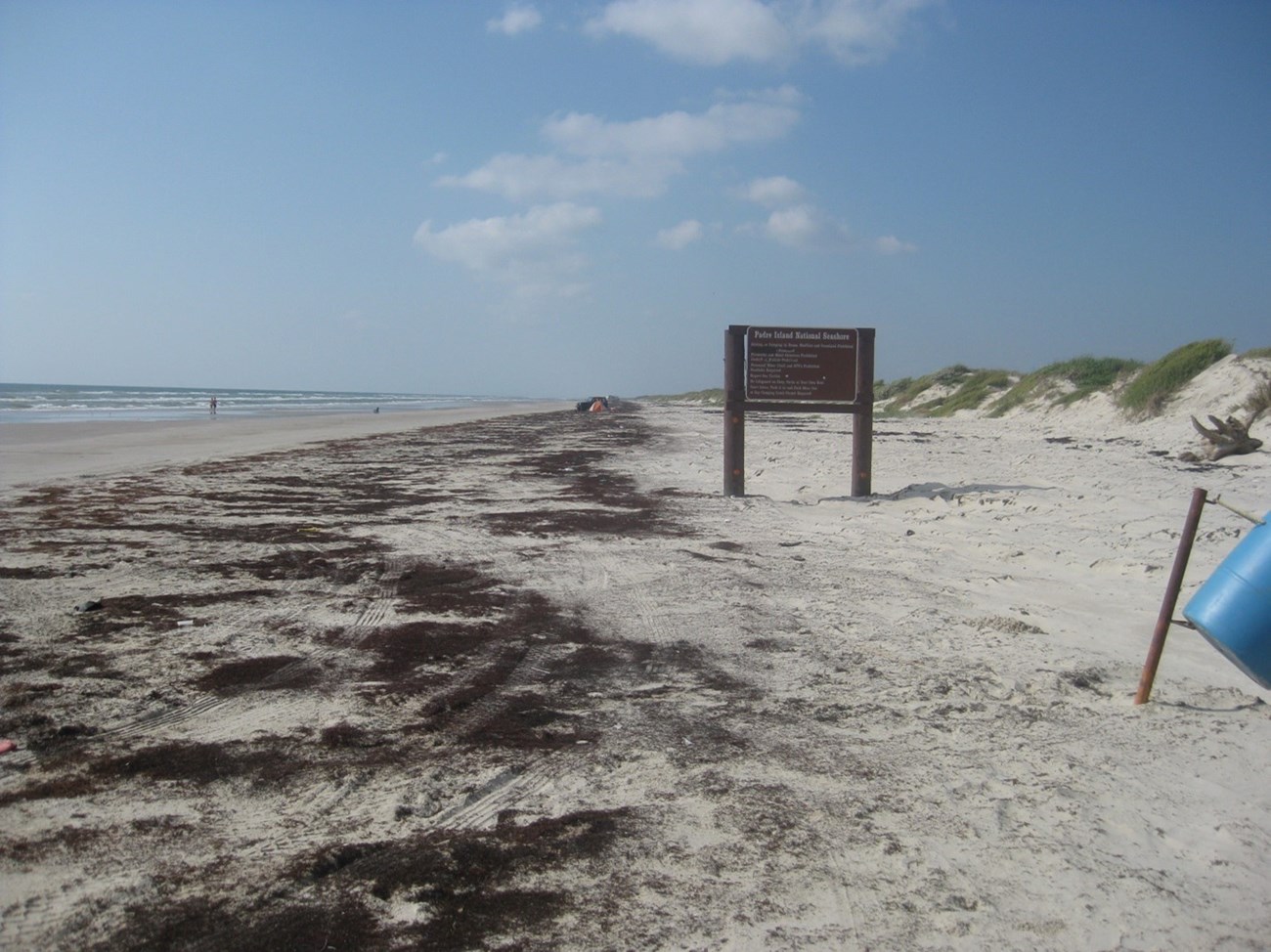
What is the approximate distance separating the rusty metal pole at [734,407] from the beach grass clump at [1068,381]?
67.0 ft

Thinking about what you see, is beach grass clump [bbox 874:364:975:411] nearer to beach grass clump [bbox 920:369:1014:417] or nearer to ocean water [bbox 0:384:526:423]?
beach grass clump [bbox 920:369:1014:417]

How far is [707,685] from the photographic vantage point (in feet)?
13.5

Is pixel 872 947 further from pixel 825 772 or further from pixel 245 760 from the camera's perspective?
pixel 245 760

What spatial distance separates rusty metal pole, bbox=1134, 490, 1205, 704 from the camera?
3723 millimetres

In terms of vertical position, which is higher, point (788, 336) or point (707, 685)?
point (788, 336)

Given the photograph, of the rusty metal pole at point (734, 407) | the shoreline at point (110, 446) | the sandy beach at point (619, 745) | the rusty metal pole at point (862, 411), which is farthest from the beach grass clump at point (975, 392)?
the sandy beach at point (619, 745)

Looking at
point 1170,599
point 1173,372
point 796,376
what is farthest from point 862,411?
point 1173,372

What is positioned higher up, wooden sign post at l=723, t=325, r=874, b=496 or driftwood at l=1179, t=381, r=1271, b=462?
wooden sign post at l=723, t=325, r=874, b=496

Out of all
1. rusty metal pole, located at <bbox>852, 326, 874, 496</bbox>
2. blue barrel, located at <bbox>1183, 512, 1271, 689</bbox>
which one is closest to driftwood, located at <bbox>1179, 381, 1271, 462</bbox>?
rusty metal pole, located at <bbox>852, 326, 874, 496</bbox>

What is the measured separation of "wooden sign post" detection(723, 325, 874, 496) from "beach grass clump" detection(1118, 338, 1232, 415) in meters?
14.8

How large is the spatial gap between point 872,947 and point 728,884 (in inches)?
16.5

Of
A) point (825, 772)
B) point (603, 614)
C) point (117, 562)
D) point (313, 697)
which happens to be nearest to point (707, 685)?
point (825, 772)

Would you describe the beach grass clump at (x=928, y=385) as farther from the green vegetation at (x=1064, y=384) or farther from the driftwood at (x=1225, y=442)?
the driftwood at (x=1225, y=442)

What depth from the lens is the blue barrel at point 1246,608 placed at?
10.2 feet
